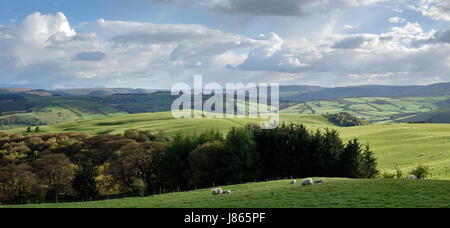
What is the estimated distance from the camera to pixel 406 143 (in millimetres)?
95562

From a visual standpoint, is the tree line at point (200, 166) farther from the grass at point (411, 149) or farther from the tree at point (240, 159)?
the grass at point (411, 149)

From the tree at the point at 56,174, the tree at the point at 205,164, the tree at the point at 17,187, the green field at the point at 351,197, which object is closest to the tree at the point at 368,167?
the tree at the point at 205,164

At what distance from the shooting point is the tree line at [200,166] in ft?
194

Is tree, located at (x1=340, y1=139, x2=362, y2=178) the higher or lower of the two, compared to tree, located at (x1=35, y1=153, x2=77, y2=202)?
higher

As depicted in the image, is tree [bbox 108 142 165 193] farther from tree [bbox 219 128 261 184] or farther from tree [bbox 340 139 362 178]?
tree [bbox 340 139 362 178]

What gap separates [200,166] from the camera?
62062 millimetres

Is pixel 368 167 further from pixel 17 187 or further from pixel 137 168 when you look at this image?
pixel 17 187

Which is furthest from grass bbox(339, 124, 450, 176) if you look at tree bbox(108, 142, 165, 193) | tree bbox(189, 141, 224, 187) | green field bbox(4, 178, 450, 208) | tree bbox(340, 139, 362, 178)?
tree bbox(108, 142, 165, 193)

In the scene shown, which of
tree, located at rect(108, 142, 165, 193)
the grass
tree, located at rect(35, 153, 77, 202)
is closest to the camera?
the grass

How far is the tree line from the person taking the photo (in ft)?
194

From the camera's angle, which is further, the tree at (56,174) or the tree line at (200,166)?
the tree at (56,174)

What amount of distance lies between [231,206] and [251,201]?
223cm

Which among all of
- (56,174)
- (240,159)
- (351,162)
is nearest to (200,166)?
(240,159)
